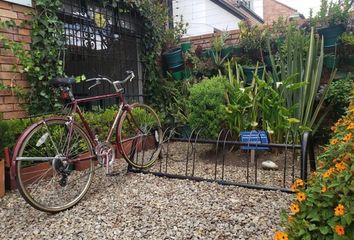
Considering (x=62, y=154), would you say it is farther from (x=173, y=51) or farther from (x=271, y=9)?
(x=271, y=9)

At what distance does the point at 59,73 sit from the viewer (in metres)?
3.12

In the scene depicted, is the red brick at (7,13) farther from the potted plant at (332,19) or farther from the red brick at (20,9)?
the potted plant at (332,19)

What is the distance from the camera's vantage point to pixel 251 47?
4191 millimetres

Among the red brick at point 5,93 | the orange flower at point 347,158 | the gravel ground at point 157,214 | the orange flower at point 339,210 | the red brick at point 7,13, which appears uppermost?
the red brick at point 7,13

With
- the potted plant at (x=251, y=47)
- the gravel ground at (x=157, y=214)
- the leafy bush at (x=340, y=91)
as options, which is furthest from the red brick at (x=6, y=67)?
the leafy bush at (x=340, y=91)

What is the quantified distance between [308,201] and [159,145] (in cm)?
219

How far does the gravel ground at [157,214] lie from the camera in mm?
1693

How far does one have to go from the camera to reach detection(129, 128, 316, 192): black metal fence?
2.28 m

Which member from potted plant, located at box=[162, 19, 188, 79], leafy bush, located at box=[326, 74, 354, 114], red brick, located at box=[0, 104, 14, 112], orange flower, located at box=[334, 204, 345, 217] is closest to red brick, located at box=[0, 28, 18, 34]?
red brick, located at box=[0, 104, 14, 112]

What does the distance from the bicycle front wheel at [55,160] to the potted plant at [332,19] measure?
312 cm

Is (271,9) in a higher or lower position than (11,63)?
higher

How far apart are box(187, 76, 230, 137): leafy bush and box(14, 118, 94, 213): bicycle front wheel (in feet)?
4.09

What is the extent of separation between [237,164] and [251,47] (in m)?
1.89

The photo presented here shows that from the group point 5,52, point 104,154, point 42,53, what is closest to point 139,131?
point 104,154
